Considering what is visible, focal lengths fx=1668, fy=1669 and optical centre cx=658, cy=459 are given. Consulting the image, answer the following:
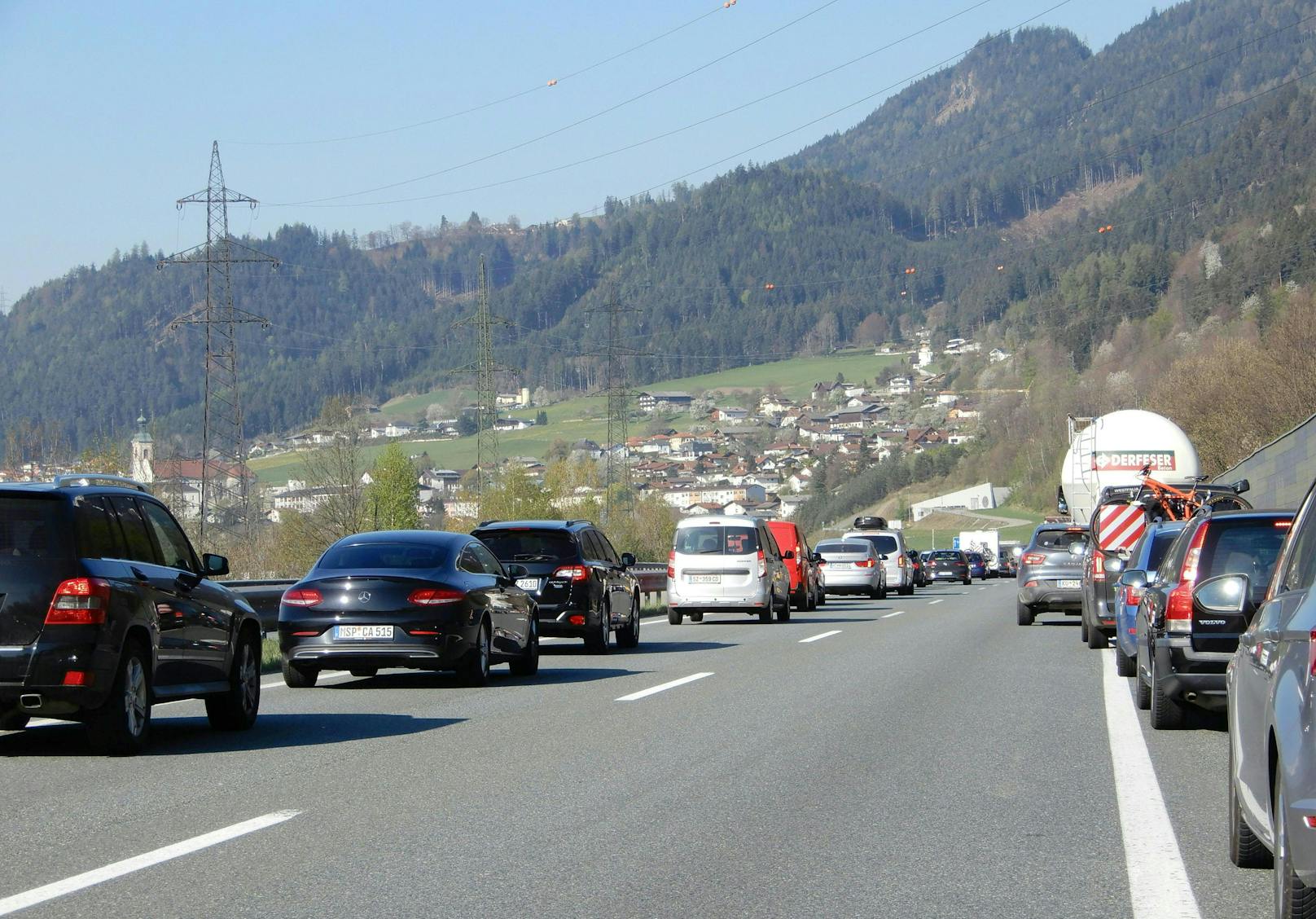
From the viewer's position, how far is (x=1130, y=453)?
40.8m

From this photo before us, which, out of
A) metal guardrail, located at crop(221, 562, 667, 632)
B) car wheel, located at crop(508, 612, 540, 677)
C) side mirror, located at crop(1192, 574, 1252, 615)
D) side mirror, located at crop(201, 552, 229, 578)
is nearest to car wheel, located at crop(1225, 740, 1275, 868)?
side mirror, located at crop(1192, 574, 1252, 615)

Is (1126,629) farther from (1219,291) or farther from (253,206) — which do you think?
(1219,291)

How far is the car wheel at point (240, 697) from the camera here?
11.5 meters

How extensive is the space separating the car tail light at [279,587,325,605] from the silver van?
14223mm

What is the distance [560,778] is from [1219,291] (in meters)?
126

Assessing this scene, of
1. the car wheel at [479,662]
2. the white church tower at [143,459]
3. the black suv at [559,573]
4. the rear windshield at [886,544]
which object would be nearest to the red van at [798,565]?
the rear windshield at [886,544]

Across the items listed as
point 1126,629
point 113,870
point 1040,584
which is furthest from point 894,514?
point 113,870

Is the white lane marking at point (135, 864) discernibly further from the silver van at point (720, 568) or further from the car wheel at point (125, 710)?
the silver van at point (720, 568)

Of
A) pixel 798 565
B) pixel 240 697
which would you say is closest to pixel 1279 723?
pixel 240 697

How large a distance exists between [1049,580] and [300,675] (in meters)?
Result: 14.4

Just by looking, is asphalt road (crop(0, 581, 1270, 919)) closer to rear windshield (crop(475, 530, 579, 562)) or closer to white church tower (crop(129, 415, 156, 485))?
rear windshield (crop(475, 530, 579, 562))

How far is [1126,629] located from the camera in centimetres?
1519

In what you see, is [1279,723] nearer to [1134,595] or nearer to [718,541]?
[1134,595]

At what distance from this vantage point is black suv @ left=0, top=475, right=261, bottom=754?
934cm
